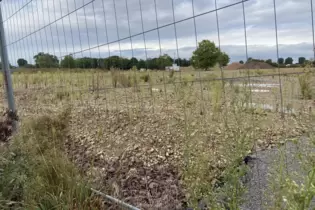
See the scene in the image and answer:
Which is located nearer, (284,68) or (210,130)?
(284,68)

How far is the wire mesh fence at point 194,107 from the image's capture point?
78.2 inches

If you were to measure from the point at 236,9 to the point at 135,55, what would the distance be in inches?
56.7

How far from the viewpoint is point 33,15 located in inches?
207

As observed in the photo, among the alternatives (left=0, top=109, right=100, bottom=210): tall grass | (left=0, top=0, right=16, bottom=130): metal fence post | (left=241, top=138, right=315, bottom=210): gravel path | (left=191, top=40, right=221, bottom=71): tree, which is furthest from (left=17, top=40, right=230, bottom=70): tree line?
(left=0, top=109, right=100, bottom=210): tall grass

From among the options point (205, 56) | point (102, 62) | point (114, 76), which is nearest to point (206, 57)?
point (205, 56)

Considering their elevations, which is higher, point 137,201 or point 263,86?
point 263,86

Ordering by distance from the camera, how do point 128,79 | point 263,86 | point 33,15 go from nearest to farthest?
point 263,86, point 33,15, point 128,79

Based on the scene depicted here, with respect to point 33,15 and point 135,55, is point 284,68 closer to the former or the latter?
point 135,55

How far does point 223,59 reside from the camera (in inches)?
101

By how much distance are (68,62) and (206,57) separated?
2674 mm

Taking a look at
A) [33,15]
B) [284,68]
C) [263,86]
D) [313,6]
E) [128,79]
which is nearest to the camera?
[313,6]

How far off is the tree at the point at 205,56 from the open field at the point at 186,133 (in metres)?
0.13

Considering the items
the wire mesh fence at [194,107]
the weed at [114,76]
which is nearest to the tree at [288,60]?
the wire mesh fence at [194,107]

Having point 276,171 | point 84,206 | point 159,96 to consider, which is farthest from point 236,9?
point 159,96
